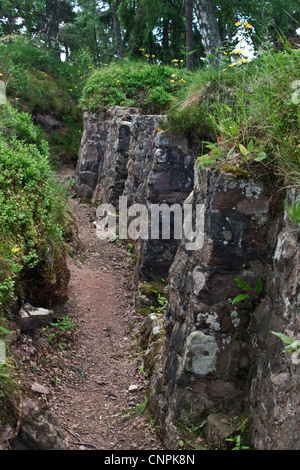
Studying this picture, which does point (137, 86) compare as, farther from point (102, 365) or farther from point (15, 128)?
point (102, 365)

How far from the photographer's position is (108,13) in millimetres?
15945

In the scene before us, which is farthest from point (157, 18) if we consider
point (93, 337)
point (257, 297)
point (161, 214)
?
point (257, 297)

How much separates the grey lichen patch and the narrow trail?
0.86 m

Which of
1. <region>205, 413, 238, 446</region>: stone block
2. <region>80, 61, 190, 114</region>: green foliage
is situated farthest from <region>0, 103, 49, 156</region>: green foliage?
<region>205, 413, 238, 446</region>: stone block

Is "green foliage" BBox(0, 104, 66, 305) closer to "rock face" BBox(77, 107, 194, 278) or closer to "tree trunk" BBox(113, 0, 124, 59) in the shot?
"rock face" BBox(77, 107, 194, 278)

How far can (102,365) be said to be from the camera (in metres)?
5.01
